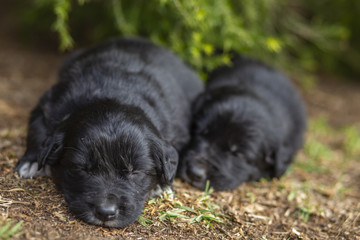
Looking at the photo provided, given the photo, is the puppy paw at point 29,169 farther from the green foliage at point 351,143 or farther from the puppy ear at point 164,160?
the green foliage at point 351,143

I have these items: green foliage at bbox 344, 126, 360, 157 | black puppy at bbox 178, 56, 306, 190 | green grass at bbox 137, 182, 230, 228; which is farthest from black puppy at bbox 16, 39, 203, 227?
green foliage at bbox 344, 126, 360, 157

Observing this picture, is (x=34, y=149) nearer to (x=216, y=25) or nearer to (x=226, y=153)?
(x=226, y=153)

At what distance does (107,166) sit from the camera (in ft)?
11.1

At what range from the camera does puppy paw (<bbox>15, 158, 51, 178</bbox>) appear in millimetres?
3949

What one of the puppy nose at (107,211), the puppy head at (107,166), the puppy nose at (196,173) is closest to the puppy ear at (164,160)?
the puppy head at (107,166)

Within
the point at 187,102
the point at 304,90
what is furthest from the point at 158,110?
the point at 304,90

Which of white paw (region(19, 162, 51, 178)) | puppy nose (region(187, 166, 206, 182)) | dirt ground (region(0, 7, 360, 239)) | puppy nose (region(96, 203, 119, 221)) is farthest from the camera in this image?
puppy nose (region(187, 166, 206, 182))

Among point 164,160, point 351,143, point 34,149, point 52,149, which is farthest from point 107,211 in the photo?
point 351,143

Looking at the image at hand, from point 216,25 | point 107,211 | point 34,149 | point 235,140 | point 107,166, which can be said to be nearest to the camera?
point 107,211

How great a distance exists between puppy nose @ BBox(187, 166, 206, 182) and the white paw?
1508 mm

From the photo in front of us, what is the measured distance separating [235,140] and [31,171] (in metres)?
2.27

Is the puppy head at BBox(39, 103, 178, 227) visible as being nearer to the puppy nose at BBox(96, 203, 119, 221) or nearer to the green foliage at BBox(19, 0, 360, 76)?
the puppy nose at BBox(96, 203, 119, 221)

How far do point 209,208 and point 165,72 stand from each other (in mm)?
1742

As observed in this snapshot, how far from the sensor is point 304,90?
32.5 feet
